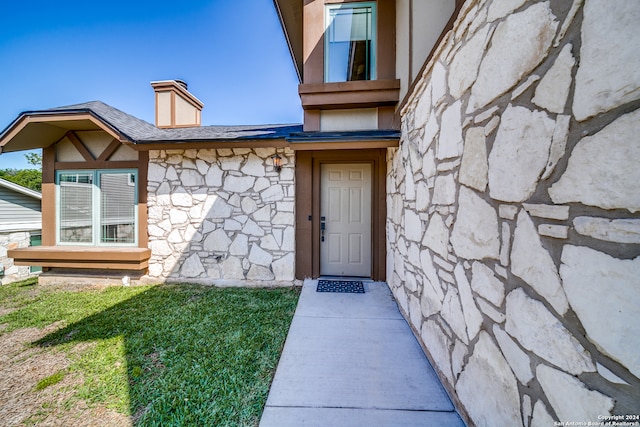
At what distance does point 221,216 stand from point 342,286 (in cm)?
278

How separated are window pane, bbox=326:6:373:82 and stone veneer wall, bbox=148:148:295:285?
1856 mm

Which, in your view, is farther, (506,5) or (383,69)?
A: (383,69)

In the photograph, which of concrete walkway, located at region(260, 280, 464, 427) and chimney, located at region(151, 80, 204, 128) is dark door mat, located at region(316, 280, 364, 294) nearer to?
concrete walkway, located at region(260, 280, 464, 427)

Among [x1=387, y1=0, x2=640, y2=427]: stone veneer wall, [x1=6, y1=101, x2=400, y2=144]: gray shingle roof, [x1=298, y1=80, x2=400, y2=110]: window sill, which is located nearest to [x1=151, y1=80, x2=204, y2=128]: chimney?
[x1=6, y1=101, x2=400, y2=144]: gray shingle roof

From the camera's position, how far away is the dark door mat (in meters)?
4.11

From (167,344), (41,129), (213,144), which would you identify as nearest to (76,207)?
(41,129)

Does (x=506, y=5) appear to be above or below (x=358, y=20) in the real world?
below

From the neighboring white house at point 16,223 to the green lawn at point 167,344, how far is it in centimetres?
407

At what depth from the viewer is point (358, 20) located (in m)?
4.38

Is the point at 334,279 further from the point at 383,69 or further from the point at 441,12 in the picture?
the point at 441,12

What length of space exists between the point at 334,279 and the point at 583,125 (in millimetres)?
4106

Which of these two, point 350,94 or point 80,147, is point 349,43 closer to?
point 350,94

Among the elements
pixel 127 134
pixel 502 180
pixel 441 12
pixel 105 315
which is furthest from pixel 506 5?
pixel 127 134

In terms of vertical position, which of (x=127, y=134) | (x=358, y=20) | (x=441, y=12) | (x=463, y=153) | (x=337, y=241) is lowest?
(x=337, y=241)
